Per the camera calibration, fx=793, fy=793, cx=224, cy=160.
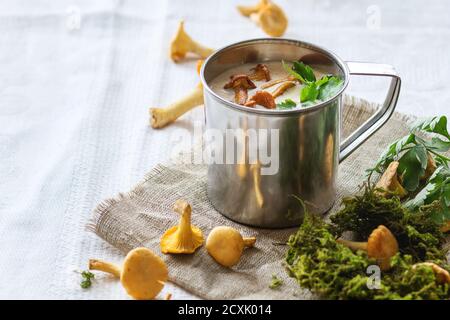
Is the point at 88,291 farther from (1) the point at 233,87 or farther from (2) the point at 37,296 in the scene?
(1) the point at 233,87

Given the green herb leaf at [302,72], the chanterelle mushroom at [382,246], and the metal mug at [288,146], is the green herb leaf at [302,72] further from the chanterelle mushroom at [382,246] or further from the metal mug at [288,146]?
the chanterelle mushroom at [382,246]

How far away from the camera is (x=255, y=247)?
4.12 feet

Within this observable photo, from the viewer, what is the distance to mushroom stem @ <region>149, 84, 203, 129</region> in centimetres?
161

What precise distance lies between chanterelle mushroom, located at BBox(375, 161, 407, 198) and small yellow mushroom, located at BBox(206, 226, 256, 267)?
0.26 metres

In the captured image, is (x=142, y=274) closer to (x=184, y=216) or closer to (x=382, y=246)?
(x=184, y=216)

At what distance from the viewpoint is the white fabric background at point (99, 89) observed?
4.29 ft

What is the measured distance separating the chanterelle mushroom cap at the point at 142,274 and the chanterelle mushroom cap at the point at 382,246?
31cm

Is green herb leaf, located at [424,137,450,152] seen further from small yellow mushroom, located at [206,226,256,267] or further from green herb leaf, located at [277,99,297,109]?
small yellow mushroom, located at [206,226,256,267]

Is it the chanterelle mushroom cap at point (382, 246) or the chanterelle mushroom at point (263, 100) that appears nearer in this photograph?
the chanterelle mushroom cap at point (382, 246)

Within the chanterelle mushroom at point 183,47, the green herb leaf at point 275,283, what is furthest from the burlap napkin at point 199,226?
the chanterelle mushroom at point 183,47

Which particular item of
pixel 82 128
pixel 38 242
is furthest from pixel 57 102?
pixel 38 242

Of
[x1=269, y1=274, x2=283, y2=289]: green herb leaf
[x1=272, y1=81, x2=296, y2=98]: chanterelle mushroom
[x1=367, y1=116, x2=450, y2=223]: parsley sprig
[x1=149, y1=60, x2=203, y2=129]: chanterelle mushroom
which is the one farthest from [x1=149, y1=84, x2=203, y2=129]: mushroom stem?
[x1=269, y1=274, x2=283, y2=289]: green herb leaf

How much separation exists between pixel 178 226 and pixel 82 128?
452 millimetres

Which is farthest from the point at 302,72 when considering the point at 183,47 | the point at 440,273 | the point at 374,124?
the point at 183,47
